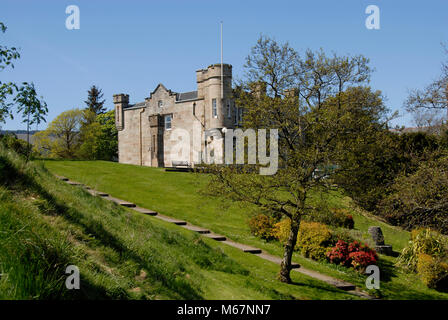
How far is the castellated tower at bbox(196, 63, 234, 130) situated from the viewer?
132ft

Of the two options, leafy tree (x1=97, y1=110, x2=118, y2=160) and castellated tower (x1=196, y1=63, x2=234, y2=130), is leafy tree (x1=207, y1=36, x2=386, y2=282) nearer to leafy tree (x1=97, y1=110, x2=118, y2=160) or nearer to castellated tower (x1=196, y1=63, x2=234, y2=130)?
castellated tower (x1=196, y1=63, x2=234, y2=130)

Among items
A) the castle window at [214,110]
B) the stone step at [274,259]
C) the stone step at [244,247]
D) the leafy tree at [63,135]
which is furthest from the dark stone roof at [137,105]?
the stone step at [274,259]

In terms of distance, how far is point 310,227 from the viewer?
19.2 m

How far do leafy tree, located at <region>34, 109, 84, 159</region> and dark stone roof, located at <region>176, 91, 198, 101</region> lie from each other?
22.8 m

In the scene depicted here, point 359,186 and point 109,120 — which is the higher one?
point 109,120

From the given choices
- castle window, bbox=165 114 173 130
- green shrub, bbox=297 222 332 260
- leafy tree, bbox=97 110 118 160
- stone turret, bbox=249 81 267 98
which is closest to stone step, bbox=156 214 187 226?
green shrub, bbox=297 222 332 260

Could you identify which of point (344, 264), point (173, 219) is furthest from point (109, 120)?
point (344, 264)

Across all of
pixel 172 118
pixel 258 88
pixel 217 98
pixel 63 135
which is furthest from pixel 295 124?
pixel 63 135

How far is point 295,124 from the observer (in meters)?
13.4

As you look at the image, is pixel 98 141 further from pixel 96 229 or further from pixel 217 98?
pixel 96 229

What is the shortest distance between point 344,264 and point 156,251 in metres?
10.9
